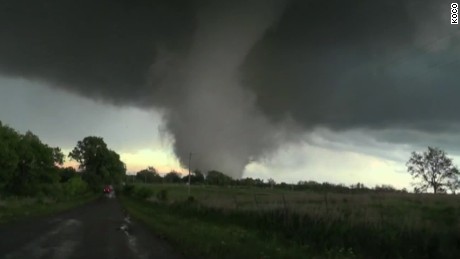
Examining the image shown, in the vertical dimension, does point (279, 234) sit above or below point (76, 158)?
below

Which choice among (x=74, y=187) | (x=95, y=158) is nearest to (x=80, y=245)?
(x=74, y=187)

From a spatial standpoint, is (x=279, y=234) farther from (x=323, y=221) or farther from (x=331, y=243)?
(x=331, y=243)

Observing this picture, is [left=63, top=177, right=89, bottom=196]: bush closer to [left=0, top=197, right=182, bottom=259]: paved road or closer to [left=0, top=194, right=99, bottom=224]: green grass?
[left=0, top=194, right=99, bottom=224]: green grass

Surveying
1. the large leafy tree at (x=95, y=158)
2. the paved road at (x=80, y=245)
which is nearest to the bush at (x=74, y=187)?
the large leafy tree at (x=95, y=158)

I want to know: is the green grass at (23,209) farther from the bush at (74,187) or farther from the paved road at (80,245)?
the bush at (74,187)

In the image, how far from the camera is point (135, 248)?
17.4 m

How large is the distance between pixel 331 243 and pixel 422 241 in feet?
10.6

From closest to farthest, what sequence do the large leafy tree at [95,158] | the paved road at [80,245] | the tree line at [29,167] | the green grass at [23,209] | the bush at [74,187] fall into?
the paved road at [80,245]
the green grass at [23,209]
the tree line at [29,167]
the bush at [74,187]
the large leafy tree at [95,158]

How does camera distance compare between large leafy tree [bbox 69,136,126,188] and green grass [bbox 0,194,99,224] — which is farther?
large leafy tree [bbox 69,136,126,188]

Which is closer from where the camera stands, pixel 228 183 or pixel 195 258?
pixel 195 258

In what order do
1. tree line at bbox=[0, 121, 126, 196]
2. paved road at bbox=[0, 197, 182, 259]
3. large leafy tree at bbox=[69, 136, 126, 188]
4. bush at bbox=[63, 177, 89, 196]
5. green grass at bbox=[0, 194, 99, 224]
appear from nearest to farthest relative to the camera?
1. paved road at bbox=[0, 197, 182, 259]
2. green grass at bbox=[0, 194, 99, 224]
3. tree line at bbox=[0, 121, 126, 196]
4. bush at bbox=[63, 177, 89, 196]
5. large leafy tree at bbox=[69, 136, 126, 188]

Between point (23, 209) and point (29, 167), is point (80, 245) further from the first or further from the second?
point (29, 167)

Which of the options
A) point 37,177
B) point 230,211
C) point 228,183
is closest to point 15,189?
point 37,177

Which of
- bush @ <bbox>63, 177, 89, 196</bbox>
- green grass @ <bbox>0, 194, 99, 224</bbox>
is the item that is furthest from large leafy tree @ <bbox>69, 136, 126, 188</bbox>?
green grass @ <bbox>0, 194, 99, 224</bbox>
